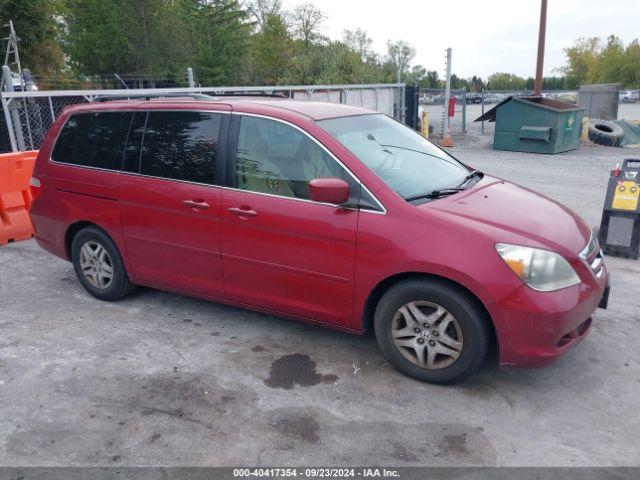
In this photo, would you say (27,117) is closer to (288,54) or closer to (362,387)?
(362,387)

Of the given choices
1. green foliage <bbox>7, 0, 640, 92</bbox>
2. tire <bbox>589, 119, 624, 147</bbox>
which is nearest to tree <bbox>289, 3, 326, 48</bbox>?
green foliage <bbox>7, 0, 640, 92</bbox>

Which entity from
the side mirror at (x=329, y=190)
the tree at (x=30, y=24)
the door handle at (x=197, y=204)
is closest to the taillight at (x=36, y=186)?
Answer: the door handle at (x=197, y=204)

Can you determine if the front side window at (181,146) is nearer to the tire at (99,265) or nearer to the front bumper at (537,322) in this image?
the tire at (99,265)

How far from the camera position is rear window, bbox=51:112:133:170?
490 centimetres

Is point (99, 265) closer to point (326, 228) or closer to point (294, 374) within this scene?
point (294, 374)

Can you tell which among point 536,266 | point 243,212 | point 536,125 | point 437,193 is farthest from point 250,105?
point 536,125

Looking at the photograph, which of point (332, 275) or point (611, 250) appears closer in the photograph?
point (332, 275)

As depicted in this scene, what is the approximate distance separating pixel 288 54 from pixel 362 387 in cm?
4031

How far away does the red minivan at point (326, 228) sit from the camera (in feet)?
11.4

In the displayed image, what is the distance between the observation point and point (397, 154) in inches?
170

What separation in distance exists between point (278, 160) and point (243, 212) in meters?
0.46

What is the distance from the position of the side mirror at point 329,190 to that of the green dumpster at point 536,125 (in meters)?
13.3

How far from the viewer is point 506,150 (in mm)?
16516

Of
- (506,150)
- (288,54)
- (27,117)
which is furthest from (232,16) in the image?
(27,117)
